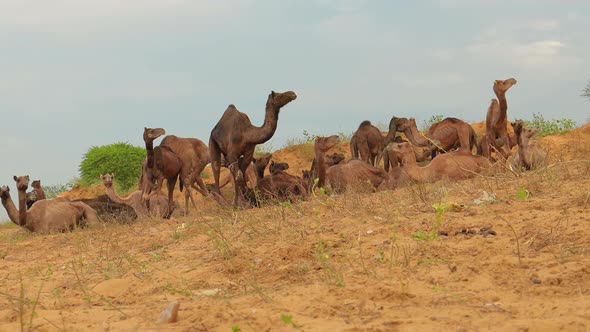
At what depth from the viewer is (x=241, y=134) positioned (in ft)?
46.6

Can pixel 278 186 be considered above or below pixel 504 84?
below

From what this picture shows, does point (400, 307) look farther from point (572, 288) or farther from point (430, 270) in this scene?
point (572, 288)

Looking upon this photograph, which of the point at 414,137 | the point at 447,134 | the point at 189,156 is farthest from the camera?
the point at 414,137

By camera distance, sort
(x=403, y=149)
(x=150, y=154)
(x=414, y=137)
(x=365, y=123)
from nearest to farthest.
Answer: (x=403, y=149)
(x=150, y=154)
(x=414, y=137)
(x=365, y=123)

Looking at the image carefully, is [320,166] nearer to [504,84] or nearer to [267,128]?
[267,128]

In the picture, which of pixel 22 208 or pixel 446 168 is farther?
pixel 22 208

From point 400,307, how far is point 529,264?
120 centimetres

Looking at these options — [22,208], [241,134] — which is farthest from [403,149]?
[22,208]

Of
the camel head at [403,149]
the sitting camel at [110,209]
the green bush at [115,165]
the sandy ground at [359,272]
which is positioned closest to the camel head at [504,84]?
the camel head at [403,149]

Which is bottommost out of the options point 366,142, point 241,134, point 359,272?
point 359,272

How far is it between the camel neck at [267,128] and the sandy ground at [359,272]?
5.23 m

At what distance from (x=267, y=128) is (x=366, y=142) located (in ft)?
15.3

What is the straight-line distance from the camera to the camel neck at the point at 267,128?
14.1m

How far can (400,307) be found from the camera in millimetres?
4672
